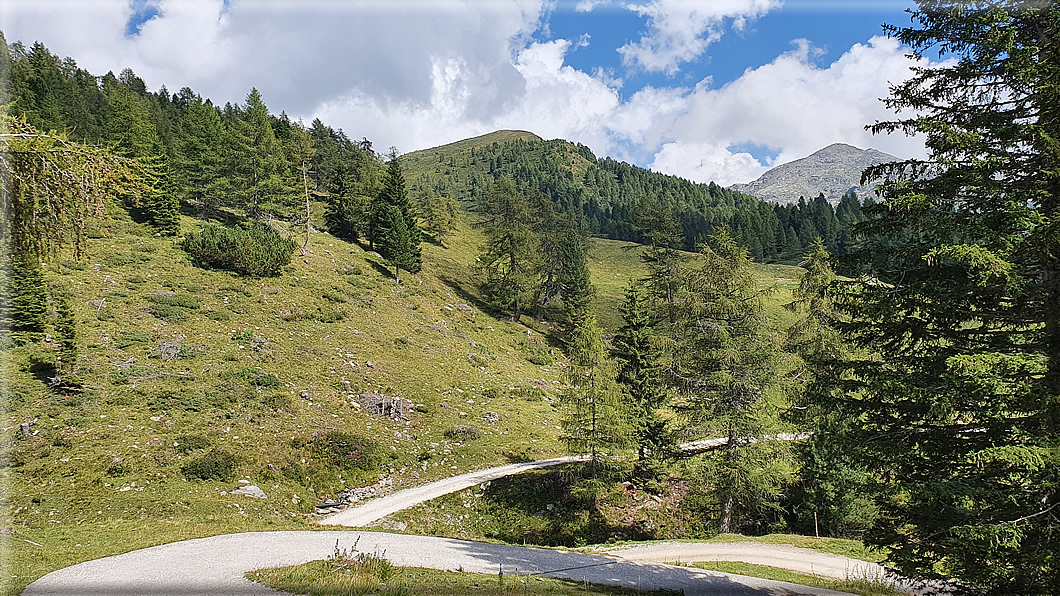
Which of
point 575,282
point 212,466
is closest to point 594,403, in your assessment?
point 212,466

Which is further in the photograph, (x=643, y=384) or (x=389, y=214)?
(x=389, y=214)

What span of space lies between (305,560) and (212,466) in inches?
457

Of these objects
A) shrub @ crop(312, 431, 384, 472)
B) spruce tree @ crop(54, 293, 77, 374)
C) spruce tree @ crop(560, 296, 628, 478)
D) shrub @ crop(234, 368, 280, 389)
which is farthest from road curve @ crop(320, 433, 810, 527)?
spruce tree @ crop(54, 293, 77, 374)

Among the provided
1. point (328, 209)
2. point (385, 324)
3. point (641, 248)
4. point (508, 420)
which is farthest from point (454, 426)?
point (641, 248)

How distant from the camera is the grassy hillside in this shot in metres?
17.0

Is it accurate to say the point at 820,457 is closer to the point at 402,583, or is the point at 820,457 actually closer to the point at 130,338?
the point at 402,583

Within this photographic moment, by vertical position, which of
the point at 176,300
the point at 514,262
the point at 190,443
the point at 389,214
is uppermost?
the point at 389,214

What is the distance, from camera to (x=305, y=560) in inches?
475

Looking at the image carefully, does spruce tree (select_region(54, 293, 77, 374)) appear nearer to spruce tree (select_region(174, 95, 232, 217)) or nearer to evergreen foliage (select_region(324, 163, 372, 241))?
spruce tree (select_region(174, 95, 232, 217))

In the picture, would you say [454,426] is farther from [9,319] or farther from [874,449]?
[874,449]

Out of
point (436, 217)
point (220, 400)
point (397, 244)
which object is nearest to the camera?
point (220, 400)

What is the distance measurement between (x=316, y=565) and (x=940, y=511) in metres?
11.9

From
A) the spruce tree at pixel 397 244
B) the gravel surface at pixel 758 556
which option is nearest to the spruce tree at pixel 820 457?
the gravel surface at pixel 758 556

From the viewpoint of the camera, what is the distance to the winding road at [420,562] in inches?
389
